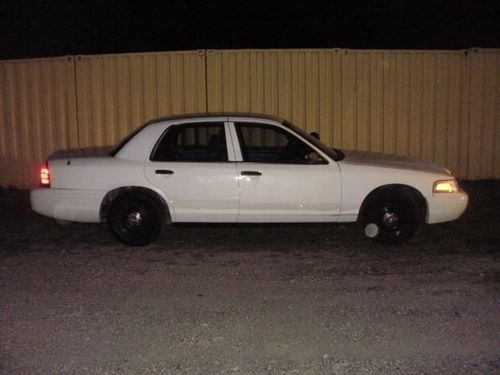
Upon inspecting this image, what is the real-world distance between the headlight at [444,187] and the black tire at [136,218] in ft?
10.1

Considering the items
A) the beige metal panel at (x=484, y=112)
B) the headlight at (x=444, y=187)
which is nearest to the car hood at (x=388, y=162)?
the headlight at (x=444, y=187)

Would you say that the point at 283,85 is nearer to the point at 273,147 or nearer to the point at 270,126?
the point at 273,147

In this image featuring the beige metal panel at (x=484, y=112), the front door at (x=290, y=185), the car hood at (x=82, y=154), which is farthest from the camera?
the beige metal panel at (x=484, y=112)

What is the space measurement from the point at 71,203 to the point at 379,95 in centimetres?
595

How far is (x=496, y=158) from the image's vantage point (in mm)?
12578

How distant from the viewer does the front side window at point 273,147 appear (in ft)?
27.7

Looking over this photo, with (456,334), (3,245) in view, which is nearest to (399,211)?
(456,334)

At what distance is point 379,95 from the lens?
12.4m

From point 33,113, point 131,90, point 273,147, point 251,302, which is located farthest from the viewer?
point 33,113

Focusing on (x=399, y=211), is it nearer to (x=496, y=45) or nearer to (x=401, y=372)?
(x=401, y=372)

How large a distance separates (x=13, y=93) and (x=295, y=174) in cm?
634

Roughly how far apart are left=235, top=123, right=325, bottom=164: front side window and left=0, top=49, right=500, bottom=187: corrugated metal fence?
322 centimetres

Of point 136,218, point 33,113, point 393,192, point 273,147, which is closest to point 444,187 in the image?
point 393,192

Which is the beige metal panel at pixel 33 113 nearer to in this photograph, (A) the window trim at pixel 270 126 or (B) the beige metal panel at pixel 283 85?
(B) the beige metal panel at pixel 283 85
